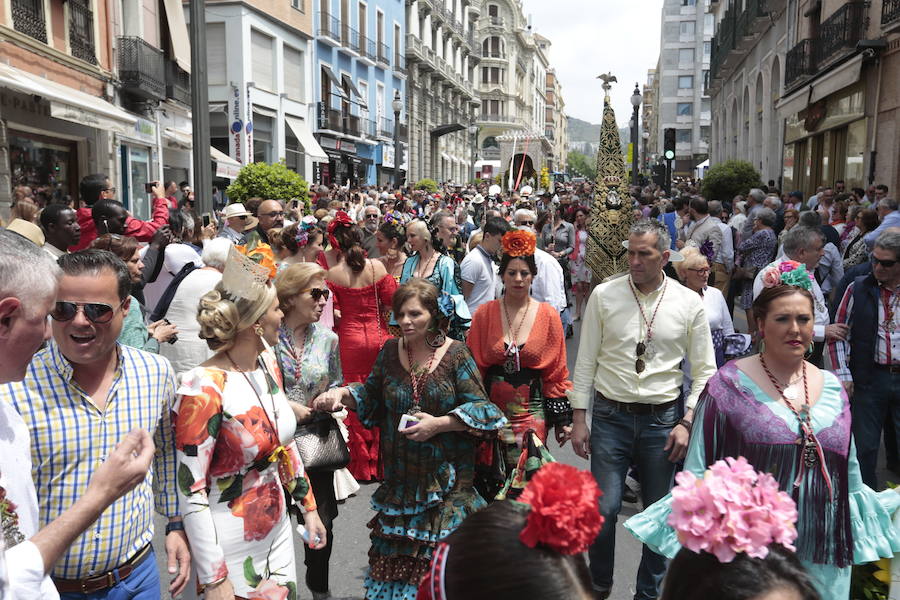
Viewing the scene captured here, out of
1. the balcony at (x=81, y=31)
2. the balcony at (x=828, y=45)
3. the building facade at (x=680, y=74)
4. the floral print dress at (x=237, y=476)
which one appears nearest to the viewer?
the floral print dress at (x=237, y=476)

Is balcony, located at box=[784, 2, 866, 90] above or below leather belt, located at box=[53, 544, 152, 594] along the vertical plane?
above

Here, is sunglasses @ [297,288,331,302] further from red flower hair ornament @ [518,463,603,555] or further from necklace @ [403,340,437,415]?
red flower hair ornament @ [518,463,603,555]

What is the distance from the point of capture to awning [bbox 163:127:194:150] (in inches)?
842

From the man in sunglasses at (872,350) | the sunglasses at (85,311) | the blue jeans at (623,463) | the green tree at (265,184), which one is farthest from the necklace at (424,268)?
the green tree at (265,184)

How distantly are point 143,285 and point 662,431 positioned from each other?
398 centimetres

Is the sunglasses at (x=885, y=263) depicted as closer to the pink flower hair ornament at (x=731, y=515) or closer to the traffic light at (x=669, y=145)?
the pink flower hair ornament at (x=731, y=515)

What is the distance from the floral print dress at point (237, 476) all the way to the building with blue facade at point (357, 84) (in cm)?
2995

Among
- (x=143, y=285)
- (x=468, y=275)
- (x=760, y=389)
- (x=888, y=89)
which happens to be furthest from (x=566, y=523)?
(x=888, y=89)

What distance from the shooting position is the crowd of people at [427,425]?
5.78 ft

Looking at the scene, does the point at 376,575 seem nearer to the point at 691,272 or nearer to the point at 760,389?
the point at 760,389

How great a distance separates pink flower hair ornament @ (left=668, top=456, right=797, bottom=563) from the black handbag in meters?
2.27

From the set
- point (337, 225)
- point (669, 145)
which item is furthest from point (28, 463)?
point (669, 145)

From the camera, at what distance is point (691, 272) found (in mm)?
5219

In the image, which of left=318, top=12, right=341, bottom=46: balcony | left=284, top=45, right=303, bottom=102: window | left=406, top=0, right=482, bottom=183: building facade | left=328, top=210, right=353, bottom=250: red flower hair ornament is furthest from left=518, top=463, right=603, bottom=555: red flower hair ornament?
left=406, top=0, right=482, bottom=183: building facade
